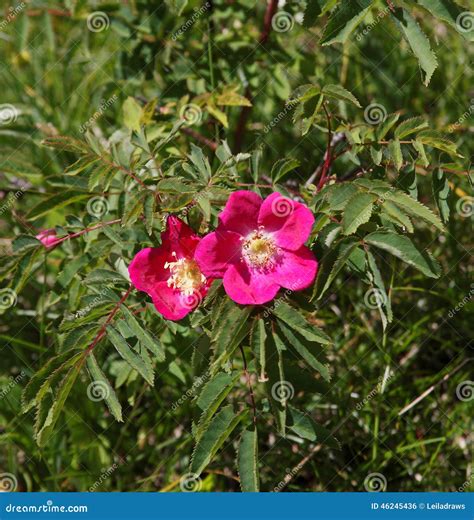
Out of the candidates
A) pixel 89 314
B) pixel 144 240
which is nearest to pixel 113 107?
pixel 144 240

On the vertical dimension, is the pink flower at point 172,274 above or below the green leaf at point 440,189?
below

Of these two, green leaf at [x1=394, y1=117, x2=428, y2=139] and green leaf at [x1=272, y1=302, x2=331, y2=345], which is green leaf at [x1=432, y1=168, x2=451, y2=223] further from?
green leaf at [x1=272, y1=302, x2=331, y2=345]

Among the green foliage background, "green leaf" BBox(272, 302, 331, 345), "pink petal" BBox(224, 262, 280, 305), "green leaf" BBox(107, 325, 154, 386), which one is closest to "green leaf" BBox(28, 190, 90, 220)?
the green foliage background

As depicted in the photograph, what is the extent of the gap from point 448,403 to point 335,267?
3.84 feet

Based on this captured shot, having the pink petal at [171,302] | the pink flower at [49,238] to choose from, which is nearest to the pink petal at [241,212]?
the pink petal at [171,302]

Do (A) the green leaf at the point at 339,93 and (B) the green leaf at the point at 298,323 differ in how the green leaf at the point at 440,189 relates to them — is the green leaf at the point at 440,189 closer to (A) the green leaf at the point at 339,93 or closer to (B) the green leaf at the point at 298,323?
(A) the green leaf at the point at 339,93

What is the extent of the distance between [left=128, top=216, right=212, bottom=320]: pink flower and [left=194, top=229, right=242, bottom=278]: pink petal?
80mm

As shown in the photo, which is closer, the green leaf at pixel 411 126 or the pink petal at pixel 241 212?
the pink petal at pixel 241 212

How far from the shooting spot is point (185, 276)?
6.16 feet

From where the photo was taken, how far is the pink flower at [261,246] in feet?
5.55

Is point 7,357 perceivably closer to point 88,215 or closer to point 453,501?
point 88,215

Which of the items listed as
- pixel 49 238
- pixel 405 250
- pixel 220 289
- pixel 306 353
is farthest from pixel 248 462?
pixel 49 238

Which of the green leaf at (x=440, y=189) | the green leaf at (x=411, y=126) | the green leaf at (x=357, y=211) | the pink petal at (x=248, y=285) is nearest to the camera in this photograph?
the green leaf at (x=357, y=211)

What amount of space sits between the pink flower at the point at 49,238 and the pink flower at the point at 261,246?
0.58 m
